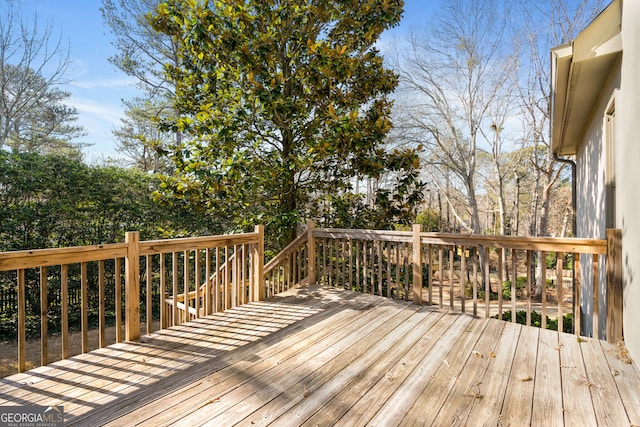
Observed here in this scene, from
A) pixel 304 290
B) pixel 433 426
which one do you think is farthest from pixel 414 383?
pixel 304 290

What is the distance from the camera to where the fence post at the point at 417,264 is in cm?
395

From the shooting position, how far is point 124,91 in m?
11.7

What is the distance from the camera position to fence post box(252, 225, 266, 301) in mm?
4137

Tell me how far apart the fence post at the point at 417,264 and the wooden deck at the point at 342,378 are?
726 millimetres

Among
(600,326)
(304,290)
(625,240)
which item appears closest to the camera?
(625,240)

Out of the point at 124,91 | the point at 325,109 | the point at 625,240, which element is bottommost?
the point at 625,240

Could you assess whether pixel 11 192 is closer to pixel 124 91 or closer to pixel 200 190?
pixel 200 190

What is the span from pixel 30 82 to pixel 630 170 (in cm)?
1461

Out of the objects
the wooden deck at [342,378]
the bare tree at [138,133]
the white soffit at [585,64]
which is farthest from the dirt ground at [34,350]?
the white soffit at [585,64]

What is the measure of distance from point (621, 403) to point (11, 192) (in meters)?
7.73

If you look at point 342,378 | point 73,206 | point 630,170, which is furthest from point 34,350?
point 630,170

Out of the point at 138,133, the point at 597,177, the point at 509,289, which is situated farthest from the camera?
the point at 138,133

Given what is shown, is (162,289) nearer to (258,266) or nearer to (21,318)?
(21,318)

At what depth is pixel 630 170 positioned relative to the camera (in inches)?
94.3
